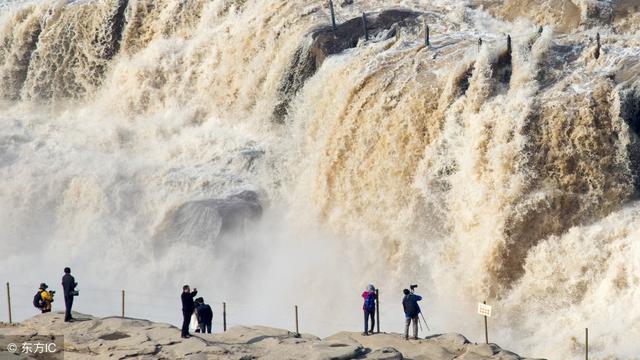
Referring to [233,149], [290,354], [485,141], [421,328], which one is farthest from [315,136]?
[290,354]

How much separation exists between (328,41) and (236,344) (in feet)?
45.6

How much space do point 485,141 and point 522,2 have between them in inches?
247

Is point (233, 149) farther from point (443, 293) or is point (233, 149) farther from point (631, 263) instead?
point (631, 263)

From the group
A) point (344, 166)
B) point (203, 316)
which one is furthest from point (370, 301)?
point (344, 166)

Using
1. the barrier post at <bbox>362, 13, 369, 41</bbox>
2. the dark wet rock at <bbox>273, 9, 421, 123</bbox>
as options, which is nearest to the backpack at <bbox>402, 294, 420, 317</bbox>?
the dark wet rock at <bbox>273, 9, 421, 123</bbox>

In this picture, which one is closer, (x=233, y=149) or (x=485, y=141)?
(x=485, y=141)

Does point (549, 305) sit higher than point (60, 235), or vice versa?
point (60, 235)

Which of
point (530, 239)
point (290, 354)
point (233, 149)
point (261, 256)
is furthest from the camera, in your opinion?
point (233, 149)

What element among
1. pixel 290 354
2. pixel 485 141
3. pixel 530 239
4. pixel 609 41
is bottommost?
pixel 290 354

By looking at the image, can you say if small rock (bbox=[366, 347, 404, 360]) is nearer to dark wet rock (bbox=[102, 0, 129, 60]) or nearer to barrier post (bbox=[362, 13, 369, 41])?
barrier post (bbox=[362, 13, 369, 41])

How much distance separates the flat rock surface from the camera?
21.3 metres

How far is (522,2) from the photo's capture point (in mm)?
33750

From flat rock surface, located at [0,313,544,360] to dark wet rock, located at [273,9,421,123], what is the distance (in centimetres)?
1266

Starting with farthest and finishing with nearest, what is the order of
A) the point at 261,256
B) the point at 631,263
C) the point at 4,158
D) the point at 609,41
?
the point at 4,158, the point at 261,256, the point at 609,41, the point at 631,263
